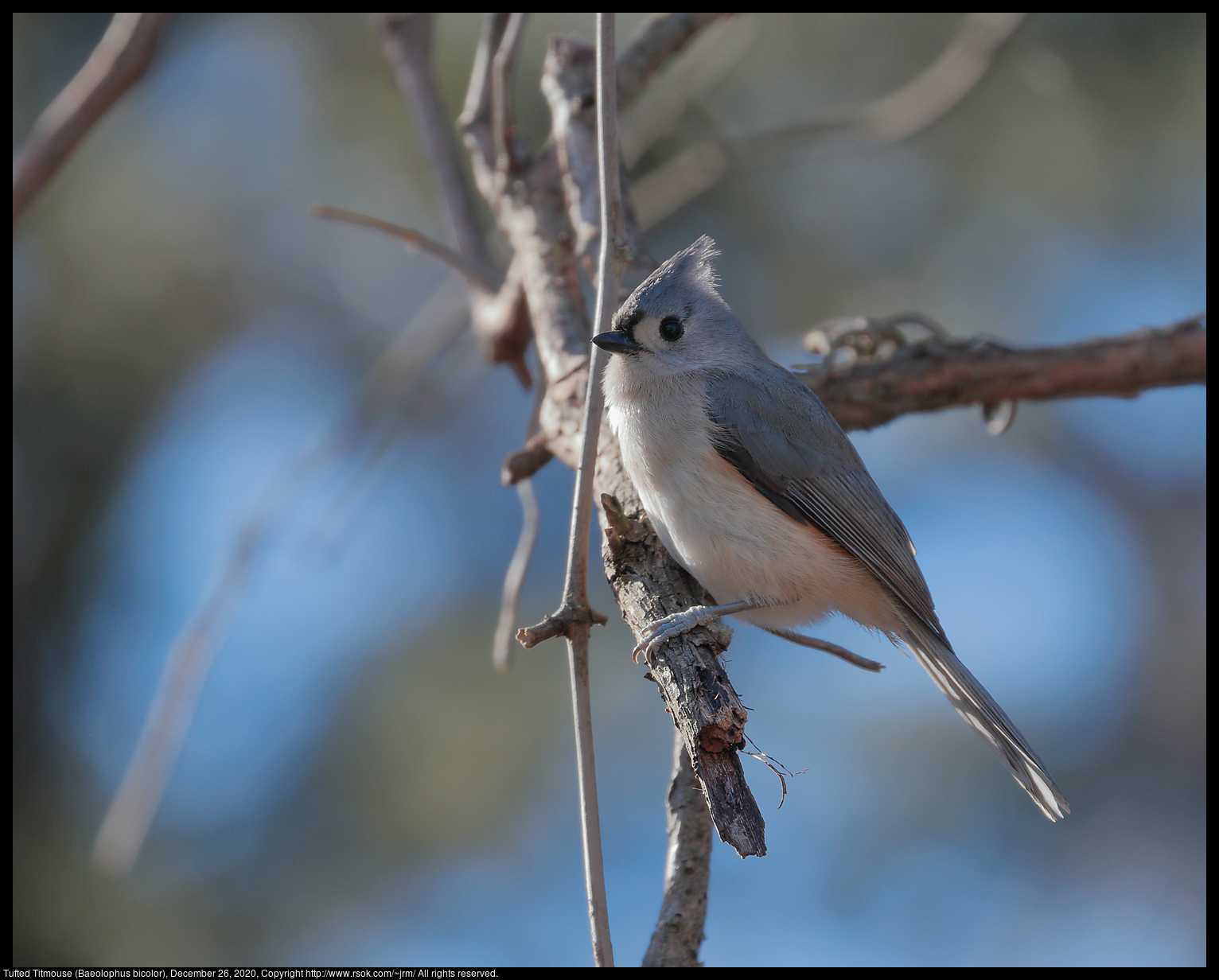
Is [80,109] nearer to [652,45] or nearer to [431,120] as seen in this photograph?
[431,120]

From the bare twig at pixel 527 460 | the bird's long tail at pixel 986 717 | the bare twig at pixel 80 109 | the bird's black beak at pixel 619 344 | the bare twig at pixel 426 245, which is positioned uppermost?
the bare twig at pixel 80 109

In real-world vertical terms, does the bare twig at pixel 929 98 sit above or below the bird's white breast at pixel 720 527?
above

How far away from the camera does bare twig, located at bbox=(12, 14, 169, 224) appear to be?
5.85 ft

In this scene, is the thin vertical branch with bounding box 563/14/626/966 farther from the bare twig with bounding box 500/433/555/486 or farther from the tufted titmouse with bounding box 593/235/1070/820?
the bare twig with bounding box 500/433/555/486

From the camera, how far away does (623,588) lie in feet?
5.78

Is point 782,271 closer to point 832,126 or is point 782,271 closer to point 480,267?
point 832,126

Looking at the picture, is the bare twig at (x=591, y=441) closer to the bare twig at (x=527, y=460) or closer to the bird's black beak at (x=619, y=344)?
the bird's black beak at (x=619, y=344)

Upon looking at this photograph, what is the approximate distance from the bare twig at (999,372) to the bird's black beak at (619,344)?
46 cm

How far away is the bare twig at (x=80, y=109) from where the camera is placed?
178cm

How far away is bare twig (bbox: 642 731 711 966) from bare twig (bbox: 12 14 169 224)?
153 cm

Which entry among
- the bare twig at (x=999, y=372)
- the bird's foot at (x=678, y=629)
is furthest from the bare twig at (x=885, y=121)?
the bird's foot at (x=678, y=629)

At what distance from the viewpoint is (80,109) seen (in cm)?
180

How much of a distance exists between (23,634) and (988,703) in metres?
3.96

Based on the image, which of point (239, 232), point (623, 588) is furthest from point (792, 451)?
point (239, 232)
